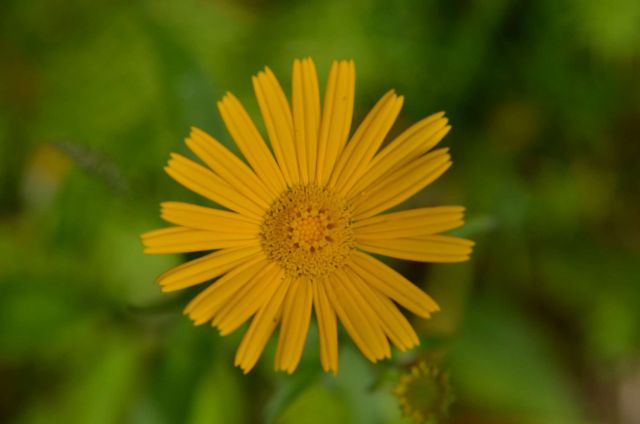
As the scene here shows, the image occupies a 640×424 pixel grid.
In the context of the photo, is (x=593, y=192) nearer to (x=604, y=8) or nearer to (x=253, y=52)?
(x=604, y=8)

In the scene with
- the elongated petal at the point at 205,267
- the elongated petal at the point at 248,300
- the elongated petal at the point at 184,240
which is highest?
the elongated petal at the point at 184,240

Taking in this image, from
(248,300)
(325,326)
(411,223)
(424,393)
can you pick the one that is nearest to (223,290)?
(248,300)

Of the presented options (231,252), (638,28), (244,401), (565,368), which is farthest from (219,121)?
(565,368)

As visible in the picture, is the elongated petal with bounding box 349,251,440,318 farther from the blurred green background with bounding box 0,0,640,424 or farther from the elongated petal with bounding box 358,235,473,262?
the blurred green background with bounding box 0,0,640,424

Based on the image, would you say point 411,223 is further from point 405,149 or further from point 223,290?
point 223,290

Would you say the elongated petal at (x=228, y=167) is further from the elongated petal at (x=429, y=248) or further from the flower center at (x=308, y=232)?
the elongated petal at (x=429, y=248)

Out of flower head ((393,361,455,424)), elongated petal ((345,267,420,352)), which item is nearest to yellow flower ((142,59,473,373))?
elongated petal ((345,267,420,352))

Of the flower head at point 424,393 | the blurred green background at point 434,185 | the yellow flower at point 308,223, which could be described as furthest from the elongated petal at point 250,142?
the blurred green background at point 434,185
